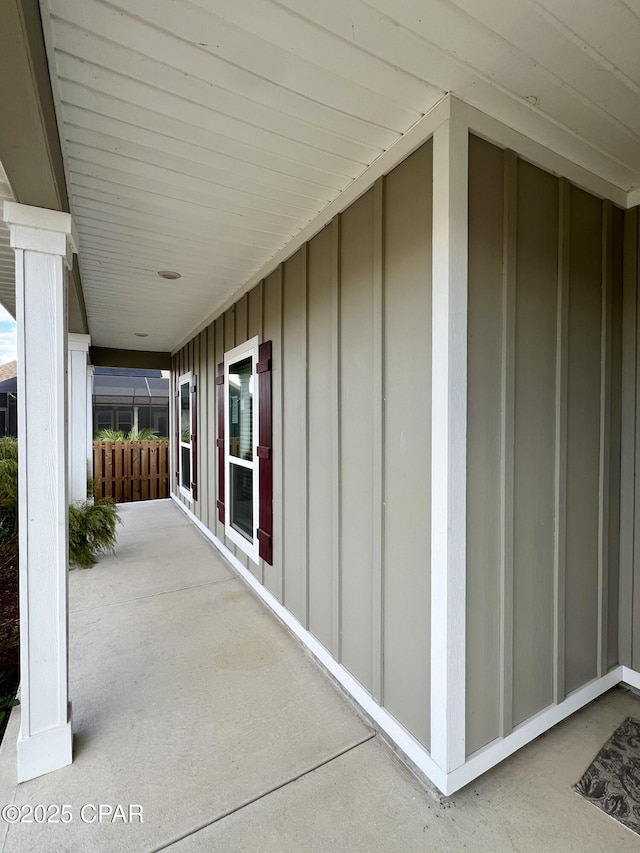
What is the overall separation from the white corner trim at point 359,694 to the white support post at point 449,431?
87 millimetres

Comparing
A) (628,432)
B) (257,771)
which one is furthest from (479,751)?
(628,432)

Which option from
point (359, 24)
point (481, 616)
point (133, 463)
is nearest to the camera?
point (359, 24)

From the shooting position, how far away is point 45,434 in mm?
1666

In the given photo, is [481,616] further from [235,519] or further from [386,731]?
[235,519]

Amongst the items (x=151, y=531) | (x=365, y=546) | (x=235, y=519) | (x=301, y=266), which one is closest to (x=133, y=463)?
(x=151, y=531)

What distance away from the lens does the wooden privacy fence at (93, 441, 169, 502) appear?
755 cm

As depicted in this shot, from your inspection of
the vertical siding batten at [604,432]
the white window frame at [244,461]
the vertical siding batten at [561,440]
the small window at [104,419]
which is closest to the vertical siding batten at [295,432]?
the white window frame at [244,461]

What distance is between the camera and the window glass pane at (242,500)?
357 cm

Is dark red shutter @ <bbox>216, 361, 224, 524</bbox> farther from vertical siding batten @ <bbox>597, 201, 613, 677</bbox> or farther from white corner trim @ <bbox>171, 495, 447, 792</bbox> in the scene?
vertical siding batten @ <bbox>597, 201, 613, 677</bbox>

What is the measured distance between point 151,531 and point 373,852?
4.61m

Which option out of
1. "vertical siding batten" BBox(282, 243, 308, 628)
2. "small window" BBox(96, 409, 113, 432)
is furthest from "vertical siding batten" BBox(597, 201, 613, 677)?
"small window" BBox(96, 409, 113, 432)

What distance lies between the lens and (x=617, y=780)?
163cm

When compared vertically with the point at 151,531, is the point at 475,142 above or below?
above

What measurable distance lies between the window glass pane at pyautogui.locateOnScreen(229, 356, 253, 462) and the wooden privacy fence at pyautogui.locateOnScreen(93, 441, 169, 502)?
14.8 ft
